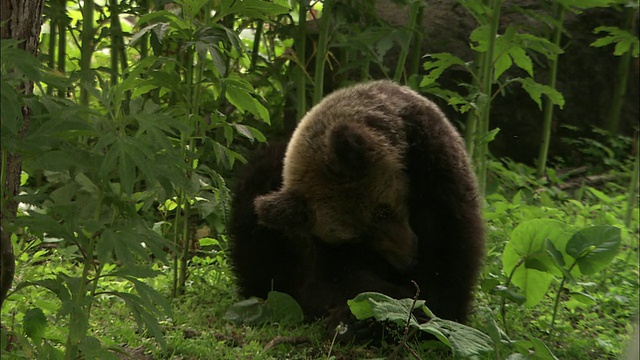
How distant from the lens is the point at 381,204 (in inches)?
136

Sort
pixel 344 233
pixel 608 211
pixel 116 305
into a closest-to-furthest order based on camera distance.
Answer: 1. pixel 344 233
2. pixel 116 305
3. pixel 608 211

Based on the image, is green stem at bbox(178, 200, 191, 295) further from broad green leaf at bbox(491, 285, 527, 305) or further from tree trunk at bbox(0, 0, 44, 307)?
broad green leaf at bbox(491, 285, 527, 305)

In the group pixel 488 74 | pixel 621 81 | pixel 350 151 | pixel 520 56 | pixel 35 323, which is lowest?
pixel 35 323

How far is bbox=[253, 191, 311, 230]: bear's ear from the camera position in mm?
3488

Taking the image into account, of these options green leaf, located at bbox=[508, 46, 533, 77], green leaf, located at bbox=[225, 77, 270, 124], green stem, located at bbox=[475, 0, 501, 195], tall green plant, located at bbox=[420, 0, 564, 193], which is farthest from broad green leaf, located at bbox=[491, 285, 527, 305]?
green leaf, located at bbox=[508, 46, 533, 77]

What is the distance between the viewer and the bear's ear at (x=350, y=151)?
3252 mm

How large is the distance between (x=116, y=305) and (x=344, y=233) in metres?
1.25

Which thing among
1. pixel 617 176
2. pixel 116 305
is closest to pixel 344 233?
pixel 116 305

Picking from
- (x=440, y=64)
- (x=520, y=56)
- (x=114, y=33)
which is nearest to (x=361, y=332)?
(x=440, y=64)

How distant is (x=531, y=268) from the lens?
11.3ft

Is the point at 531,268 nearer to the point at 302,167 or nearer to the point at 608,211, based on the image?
the point at 302,167

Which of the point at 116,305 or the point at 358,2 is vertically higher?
the point at 358,2

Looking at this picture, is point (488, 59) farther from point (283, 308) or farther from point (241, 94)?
point (283, 308)

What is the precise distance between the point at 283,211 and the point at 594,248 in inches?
54.6
